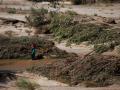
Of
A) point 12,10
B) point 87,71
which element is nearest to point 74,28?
point 12,10

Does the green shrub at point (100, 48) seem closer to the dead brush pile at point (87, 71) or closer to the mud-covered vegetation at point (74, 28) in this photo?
the mud-covered vegetation at point (74, 28)

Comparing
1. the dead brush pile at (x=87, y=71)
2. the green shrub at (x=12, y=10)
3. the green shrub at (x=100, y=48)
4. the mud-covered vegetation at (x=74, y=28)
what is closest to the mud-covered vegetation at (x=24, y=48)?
the mud-covered vegetation at (x=74, y=28)

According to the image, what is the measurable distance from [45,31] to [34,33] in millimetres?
750

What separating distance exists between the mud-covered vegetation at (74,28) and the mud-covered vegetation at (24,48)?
1.28m

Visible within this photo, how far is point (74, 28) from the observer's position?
2902 centimetres

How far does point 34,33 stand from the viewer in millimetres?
29844

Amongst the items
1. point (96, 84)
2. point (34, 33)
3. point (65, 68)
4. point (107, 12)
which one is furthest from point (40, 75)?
point (107, 12)

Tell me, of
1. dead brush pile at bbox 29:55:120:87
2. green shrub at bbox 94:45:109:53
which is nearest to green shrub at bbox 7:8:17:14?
green shrub at bbox 94:45:109:53

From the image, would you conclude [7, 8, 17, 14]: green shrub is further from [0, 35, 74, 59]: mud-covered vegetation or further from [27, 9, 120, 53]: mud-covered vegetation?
[0, 35, 74, 59]: mud-covered vegetation

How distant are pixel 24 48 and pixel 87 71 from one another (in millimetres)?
6834

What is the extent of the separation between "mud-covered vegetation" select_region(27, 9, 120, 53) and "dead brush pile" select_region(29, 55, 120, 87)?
12.8 ft

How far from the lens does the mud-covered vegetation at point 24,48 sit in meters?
26.2

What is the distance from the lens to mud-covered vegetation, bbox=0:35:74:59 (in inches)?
1030

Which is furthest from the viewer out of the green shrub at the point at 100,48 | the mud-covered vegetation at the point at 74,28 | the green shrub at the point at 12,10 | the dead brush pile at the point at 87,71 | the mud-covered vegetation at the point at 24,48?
the green shrub at the point at 12,10
